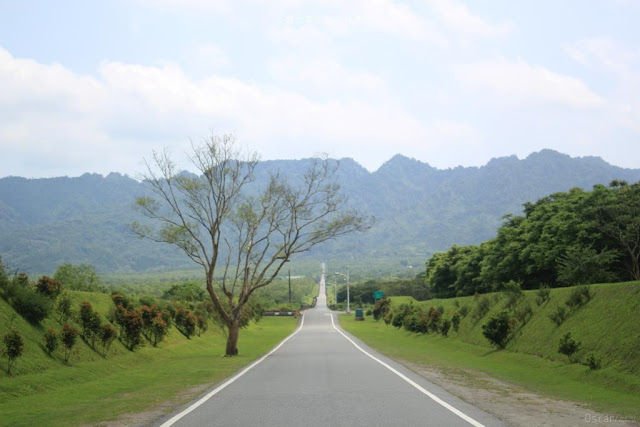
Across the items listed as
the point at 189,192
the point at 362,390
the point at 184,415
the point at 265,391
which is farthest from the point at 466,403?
the point at 189,192

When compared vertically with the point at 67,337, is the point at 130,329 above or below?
below

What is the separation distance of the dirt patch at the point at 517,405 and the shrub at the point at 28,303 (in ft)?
40.1

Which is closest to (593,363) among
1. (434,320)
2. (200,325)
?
(434,320)

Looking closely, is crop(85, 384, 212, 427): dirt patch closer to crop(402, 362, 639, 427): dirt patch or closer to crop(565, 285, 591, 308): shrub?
crop(402, 362, 639, 427): dirt patch

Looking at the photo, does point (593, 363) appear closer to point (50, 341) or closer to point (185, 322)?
point (50, 341)

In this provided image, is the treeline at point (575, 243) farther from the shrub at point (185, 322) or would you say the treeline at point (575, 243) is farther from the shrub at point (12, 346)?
the shrub at point (12, 346)

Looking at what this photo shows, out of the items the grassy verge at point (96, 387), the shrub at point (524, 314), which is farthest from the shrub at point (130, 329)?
the shrub at point (524, 314)

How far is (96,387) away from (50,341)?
351 centimetres

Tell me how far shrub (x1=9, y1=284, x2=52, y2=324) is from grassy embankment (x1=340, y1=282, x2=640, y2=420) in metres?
13.5

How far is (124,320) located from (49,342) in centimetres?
797

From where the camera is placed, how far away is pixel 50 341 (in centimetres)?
1912

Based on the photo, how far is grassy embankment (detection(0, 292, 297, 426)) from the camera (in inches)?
470

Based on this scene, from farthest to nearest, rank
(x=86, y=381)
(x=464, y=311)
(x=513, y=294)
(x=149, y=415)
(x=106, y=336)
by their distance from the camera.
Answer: (x=464, y=311), (x=513, y=294), (x=106, y=336), (x=86, y=381), (x=149, y=415)

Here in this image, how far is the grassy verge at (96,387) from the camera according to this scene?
1168 cm
